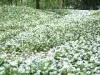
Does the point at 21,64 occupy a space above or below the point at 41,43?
above

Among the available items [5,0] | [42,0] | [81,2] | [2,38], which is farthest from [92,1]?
[2,38]

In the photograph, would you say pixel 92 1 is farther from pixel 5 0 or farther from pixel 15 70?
pixel 15 70

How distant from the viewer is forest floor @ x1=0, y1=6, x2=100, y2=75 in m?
7.59

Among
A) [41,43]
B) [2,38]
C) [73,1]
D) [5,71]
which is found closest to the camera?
[5,71]

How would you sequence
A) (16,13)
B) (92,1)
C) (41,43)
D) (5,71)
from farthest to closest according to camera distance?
(92,1) < (16,13) < (41,43) < (5,71)

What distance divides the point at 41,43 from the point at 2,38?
3861 millimetres

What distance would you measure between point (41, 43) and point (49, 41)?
809 mm

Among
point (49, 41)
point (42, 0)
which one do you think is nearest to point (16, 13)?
point (49, 41)

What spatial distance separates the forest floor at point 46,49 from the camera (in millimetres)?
7586

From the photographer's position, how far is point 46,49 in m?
16.3

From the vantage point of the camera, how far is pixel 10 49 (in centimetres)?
1658

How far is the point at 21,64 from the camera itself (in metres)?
8.12

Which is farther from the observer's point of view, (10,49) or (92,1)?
(92,1)

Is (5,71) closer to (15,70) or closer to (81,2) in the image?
(15,70)
